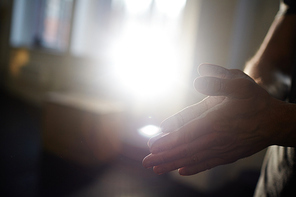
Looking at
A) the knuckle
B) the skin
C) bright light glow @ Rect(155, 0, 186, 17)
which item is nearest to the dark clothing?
the skin

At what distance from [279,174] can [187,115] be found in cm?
31

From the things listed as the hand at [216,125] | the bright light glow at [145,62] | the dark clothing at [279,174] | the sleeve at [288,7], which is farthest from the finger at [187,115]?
the bright light glow at [145,62]

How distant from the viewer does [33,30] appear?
154 inches

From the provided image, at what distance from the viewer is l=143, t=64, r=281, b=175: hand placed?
0.29 m

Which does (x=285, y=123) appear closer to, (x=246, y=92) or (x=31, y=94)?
(x=246, y=92)

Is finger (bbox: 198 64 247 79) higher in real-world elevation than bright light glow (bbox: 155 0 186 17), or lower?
lower

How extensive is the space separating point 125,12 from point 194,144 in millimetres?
3051

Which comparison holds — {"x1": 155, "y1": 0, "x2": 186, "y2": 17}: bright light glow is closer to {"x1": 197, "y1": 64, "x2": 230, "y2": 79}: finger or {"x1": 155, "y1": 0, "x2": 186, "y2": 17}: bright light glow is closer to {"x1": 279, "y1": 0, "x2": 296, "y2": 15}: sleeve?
{"x1": 279, "y1": 0, "x2": 296, "y2": 15}: sleeve

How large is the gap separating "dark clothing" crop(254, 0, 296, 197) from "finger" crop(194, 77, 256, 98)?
246mm

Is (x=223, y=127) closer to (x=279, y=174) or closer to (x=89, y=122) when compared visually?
(x=279, y=174)

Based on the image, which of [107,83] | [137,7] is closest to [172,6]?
[137,7]

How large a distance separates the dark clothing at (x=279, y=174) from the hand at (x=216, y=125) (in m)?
0.18

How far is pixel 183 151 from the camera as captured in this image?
0.97ft

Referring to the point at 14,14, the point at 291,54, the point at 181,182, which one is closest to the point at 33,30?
the point at 14,14
